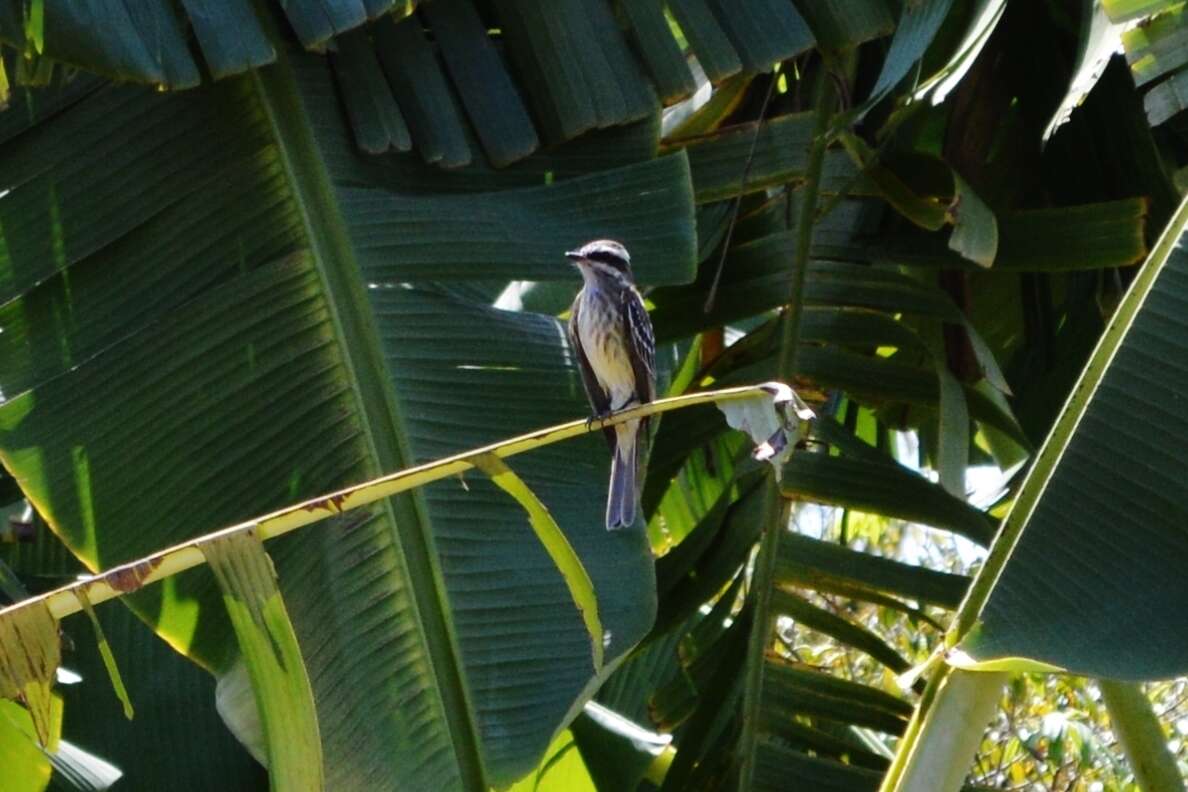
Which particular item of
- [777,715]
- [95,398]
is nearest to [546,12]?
[95,398]

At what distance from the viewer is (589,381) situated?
181 inches

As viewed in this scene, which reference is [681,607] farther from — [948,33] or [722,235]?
[948,33]

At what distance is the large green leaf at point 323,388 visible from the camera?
3758 millimetres

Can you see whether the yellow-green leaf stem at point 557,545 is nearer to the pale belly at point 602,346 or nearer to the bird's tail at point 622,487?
the bird's tail at point 622,487

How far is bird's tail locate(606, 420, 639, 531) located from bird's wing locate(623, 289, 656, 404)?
578mm

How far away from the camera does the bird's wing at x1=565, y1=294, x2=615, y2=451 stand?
4300 mm

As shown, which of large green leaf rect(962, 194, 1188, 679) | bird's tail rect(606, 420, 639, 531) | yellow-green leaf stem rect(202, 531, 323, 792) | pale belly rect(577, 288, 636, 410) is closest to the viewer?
yellow-green leaf stem rect(202, 531, 323, 792)

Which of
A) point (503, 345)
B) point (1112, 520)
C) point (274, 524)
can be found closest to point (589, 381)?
point (503, 345)

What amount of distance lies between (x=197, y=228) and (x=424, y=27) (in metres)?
0.85

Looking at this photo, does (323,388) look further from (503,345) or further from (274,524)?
(274,524)

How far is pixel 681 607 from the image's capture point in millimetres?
4719

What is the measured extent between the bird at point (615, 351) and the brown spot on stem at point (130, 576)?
6.05 feet

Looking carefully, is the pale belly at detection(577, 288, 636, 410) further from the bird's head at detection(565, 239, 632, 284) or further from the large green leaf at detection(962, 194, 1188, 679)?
the large green leaf at detection(962, 194, 1188, 679)

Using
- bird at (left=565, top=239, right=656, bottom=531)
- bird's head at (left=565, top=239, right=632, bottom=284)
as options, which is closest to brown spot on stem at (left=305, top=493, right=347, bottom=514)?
bird at (left=565, top=239, right=656, bottom=531)
